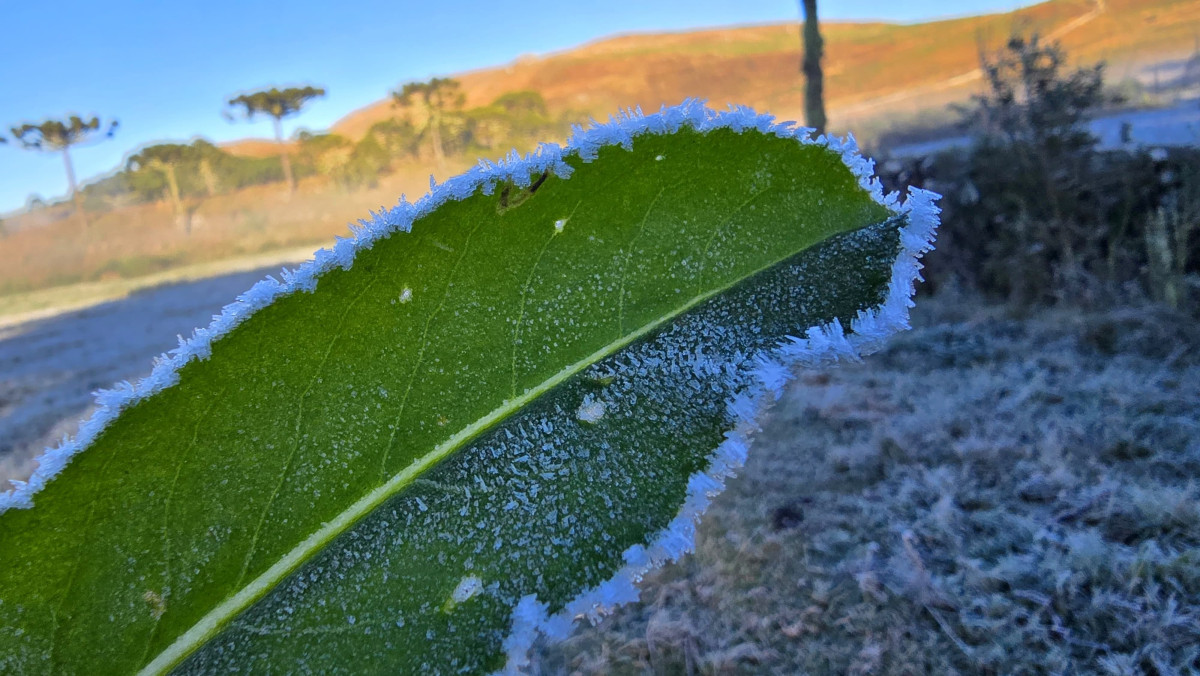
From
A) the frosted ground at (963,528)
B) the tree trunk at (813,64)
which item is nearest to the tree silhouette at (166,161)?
the tree trunk at (813,64)

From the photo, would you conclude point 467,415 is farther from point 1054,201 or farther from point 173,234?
point 173,234

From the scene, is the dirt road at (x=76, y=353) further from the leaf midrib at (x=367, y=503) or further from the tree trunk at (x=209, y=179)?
the tree trunk at (x=209, y=179)

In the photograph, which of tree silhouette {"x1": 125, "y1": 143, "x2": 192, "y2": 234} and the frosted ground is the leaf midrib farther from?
tree silhouette {"x1": 125, "y1": 143, "x2": 192, "y2": 234}

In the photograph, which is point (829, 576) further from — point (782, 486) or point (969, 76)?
point (969, 76)

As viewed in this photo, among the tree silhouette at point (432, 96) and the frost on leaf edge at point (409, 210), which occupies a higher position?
the tree silhouette at point (432, 96)

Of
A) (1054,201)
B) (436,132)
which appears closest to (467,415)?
(1054,201)

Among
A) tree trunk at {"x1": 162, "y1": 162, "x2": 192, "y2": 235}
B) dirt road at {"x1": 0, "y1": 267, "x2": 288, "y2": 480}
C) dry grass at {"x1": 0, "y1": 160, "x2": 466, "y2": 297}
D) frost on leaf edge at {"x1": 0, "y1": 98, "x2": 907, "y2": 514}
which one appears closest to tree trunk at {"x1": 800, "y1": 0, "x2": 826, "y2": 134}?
dirt road at {"x1": 0, "y1": 267, "x2": 288, "y2": 480}
